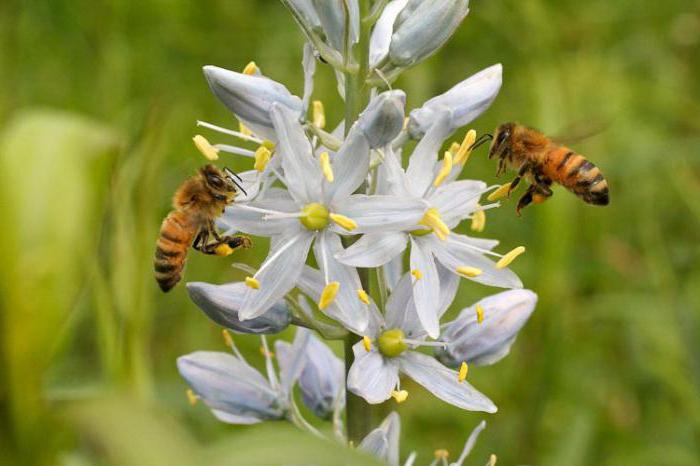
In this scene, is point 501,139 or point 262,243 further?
point 262,243

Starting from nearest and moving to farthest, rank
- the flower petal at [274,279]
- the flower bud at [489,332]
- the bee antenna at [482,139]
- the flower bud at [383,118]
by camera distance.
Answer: the flower bud at [383,118]
the flower petal at [274,279]
the flower bud at [489,332]
the bee antenna at [482,139]

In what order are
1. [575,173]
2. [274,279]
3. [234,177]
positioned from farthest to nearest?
[575,173] → [234,177] → [274,279]

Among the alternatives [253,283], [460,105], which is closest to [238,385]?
Result: [253,283]

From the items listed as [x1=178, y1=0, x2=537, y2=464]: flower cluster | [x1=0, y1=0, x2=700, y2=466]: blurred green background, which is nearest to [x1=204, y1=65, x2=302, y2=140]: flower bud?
[x1=178, y1=0, x2=537, y2=464]: flower cluster

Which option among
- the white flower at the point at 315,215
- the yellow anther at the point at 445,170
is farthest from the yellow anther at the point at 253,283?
the yellow anther at the point at 445,170

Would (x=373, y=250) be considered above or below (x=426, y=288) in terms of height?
above

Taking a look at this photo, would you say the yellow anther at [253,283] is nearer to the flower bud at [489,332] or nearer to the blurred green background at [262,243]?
the blurred green background at [262,243]

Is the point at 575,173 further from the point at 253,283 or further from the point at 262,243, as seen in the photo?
the point at 262,243
